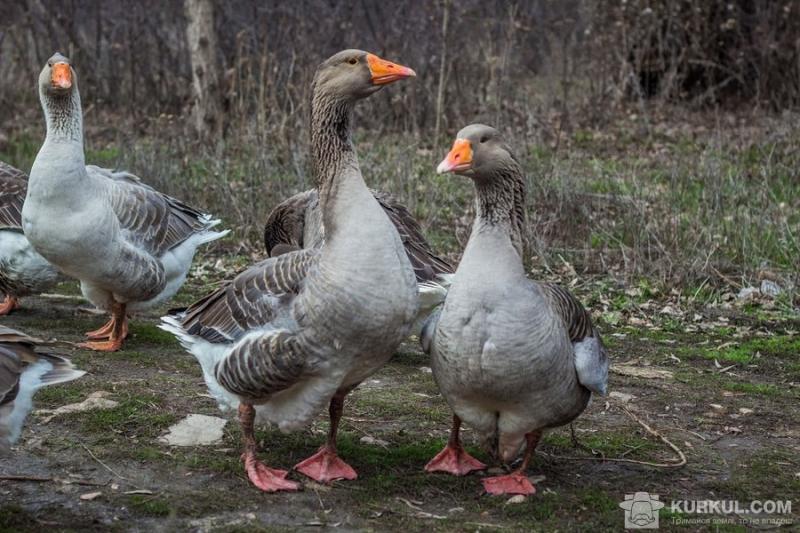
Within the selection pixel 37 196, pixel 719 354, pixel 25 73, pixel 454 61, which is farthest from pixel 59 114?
pixel 25 73

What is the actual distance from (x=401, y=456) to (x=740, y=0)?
1229 cm

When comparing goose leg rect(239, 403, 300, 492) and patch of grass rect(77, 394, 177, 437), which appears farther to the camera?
patch of grass rect(77, 394, 177, 437)

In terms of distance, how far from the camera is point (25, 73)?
15.4 m

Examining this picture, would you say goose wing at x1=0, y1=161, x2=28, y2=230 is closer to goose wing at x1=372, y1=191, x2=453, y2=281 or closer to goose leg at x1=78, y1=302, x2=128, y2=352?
goose leg at x1=78, y1=302, x2=128, y2=352

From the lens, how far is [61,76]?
6.35 meters

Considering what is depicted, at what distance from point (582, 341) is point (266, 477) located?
1590 millimetres

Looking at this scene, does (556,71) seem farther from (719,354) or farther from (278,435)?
(278,435)

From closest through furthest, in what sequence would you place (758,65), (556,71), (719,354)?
1. (719,354)
2. (758,65)
3. (556,71)

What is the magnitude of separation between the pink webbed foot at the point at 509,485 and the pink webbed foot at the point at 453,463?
0.21m

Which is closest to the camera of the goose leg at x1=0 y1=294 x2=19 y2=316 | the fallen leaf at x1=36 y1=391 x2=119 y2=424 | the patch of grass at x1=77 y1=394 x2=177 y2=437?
the patch of grass at x1=77 y1=394 x2=177 y2=437

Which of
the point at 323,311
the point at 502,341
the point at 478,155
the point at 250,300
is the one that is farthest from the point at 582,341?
the point at 250,300

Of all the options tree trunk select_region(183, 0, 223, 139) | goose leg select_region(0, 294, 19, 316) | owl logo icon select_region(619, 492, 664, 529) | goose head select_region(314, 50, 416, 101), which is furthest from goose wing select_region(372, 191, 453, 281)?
tree trunk select_region(183, 0, 223, 139)

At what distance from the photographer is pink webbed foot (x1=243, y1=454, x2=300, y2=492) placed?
14.5 feet

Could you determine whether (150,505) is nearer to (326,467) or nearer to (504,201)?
(326,467)
